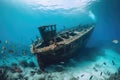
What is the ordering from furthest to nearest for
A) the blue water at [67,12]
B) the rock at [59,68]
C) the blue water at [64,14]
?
the blue water at [64,14], the blue water at [67,12], the rock at [59,68]

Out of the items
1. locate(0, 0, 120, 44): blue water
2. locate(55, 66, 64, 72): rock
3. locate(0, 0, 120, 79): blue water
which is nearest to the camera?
locate(55, 66, 64, 72): rock

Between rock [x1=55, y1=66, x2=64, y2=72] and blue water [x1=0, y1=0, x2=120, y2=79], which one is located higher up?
blue water [x1=0, y1=0, x2=120, y2=79]

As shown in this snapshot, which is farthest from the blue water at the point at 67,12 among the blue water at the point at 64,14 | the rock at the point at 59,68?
the rock at the point at 59,68

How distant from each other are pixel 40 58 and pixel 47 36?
2183 mm

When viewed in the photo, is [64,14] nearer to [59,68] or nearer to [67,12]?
[67,12]

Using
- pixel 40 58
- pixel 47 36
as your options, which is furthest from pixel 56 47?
pixel 47 36

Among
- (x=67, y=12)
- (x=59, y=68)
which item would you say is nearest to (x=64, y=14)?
(x=67, y=12)

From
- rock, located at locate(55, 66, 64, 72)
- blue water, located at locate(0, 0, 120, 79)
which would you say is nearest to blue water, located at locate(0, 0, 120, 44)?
blue water, located at locate(0, 0, 120, 79)

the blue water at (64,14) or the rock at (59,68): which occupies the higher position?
the blue water at (64,14)

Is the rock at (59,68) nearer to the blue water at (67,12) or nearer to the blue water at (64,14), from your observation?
the blue water at (67,12)

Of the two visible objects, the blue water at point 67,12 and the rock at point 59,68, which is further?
the blue water at point 67,12

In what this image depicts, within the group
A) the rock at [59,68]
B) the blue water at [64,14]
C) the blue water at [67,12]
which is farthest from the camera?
the blue water at [64,14]

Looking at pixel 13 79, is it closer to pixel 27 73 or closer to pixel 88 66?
pixel 27 73

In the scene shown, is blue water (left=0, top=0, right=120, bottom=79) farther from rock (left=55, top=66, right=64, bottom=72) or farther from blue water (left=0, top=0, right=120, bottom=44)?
rock (left=55, top=66, right=64, bottom=72)
